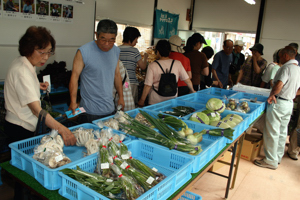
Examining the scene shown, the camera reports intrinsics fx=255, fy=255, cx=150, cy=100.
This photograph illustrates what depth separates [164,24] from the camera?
Result: 25.2 ft

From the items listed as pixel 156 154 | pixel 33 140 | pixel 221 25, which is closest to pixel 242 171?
pixel 156 154

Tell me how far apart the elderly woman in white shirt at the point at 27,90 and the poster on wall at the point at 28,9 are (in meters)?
2.43

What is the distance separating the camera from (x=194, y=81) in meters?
4.67

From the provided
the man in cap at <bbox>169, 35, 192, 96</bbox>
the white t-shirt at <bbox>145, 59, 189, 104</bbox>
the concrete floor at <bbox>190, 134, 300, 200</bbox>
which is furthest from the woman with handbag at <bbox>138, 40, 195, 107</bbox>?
the concrete floor at <bbox>190, 134, 300, 200</bbox>

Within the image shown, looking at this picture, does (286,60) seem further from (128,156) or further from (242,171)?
(128,156)

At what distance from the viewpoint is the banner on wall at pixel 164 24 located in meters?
7.36

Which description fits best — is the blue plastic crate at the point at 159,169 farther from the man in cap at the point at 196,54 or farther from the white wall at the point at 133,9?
the white wall at the point at 133,9

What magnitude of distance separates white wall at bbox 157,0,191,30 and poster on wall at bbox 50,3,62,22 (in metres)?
3.66

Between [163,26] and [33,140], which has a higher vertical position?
[163,26]

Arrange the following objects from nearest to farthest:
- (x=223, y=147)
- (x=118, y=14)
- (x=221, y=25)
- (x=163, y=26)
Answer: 1. (x=223, y=147)
2. (x=118, y=14)
3. (x=163, y=26)
4. (x=221, y=25)

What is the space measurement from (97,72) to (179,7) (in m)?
6.66

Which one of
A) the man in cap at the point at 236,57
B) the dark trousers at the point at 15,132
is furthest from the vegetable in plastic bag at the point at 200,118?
the man in cap at the point at 236,57

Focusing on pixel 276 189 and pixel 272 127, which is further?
pixel 272 127

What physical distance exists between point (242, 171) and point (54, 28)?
3.89 m
